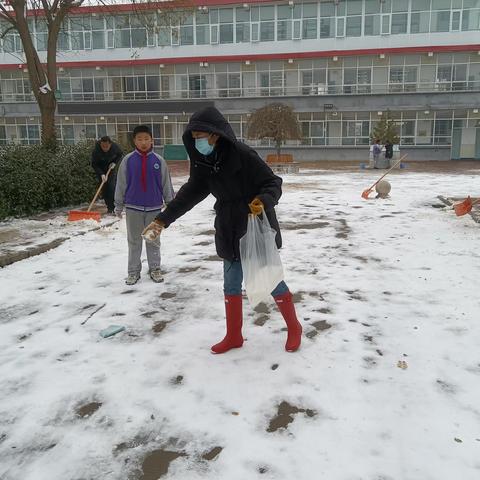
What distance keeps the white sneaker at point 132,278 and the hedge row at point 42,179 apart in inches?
185

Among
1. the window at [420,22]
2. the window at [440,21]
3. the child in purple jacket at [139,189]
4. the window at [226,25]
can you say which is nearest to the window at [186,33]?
the window at [226,25]

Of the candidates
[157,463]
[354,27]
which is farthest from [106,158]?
[354,27]

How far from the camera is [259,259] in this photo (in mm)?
3402

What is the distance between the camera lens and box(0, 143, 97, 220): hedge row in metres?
9.05

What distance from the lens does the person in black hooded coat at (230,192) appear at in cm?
327

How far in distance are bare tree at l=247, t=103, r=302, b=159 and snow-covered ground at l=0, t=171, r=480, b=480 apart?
1915 centimetres

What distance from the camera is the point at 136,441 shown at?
262cm

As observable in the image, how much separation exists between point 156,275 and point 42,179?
528 cm

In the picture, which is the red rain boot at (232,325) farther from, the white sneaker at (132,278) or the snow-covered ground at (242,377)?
the white sneaker at (132,278)

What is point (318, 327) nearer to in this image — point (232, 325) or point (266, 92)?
point (232, 325)

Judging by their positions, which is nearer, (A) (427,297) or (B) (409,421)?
(B) (409,421)

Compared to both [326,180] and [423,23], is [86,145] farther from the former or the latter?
[423,23]

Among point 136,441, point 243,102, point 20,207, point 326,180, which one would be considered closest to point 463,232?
point 136,441

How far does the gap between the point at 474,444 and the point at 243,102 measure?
34.7 meters
